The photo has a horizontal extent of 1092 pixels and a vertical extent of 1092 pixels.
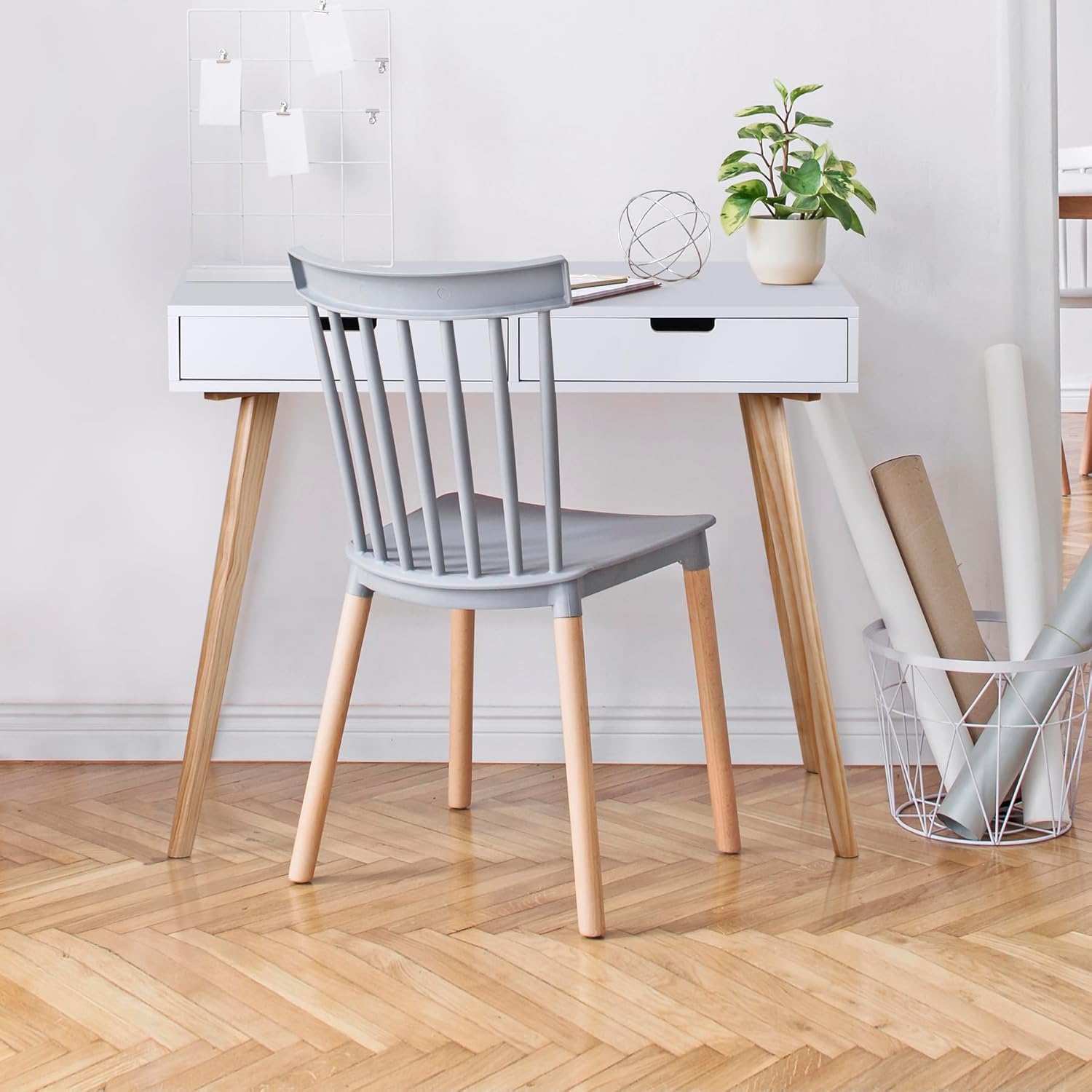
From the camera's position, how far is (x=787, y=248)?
191 cm

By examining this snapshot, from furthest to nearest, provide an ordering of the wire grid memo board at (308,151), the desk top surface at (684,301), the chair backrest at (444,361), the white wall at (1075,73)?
1. the white wall at (1075,73)
2. the wire grid memo board at (308,151)
3. the desk top surface at (684,301)
4. the chair backrest at (444,361)

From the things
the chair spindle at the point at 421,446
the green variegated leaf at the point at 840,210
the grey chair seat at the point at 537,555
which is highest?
the green variegated leaf at the point at 840,210

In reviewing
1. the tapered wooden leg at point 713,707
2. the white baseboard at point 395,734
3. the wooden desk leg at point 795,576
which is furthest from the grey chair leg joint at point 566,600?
the white baseboard at point 395,734

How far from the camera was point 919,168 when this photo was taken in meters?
2.16

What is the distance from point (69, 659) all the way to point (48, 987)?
0.86 meters

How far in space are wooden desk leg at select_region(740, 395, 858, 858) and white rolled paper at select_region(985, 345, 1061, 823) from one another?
0.30 metres

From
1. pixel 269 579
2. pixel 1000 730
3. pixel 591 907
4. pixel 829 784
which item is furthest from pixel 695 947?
pixel 269 579

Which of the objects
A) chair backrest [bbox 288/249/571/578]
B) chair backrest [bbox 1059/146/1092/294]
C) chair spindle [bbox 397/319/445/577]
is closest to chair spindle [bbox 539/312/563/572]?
chair backrest [bbox 288/249/571/578]

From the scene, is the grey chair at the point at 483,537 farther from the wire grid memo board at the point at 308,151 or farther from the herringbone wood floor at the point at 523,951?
the wire grid memo board at the point at 308,151

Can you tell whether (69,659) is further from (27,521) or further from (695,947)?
(695,947)

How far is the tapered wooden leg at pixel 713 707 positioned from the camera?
1.85 m

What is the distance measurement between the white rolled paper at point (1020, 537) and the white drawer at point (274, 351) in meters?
0.81

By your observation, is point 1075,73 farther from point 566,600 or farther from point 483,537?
point 566,600

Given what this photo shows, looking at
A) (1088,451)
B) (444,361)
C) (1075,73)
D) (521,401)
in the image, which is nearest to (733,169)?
(521,401)
